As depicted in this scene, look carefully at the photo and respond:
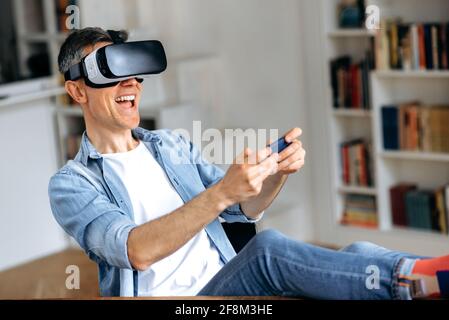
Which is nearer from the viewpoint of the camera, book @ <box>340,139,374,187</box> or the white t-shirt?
the white t-shirt

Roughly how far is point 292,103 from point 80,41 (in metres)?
1.77

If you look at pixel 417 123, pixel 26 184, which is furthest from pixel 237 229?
pixel 26 184

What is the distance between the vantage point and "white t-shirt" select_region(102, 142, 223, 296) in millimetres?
1512

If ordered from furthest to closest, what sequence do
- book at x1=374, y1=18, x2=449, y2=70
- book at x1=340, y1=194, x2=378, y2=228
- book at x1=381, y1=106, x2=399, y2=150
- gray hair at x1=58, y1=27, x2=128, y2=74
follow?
book at x1=340, y1=194, x2=378, y2=228 < book at x1=381, y1=106, x2=399, y2=150 < book at x1=374, y1=18, x2=449, y2=70 < gray hair at x1=58, y1=27, x2=128, y2=74

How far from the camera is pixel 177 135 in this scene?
162 centimetres

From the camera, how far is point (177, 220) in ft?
4.51

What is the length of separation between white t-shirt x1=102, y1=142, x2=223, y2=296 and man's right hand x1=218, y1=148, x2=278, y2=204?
0.69ft

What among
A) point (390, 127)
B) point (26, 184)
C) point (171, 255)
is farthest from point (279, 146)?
point (26, 184)

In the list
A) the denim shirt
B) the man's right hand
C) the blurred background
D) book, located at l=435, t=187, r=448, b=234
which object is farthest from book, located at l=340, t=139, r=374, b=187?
the man's right hand

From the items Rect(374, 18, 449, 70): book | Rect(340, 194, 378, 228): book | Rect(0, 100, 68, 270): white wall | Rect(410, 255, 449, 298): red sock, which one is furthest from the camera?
Rect(0, 100, 68, 270): white wall

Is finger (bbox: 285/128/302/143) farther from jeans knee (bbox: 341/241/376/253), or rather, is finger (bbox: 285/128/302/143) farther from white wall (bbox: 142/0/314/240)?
white wall (bbox: 142/0/314/240)

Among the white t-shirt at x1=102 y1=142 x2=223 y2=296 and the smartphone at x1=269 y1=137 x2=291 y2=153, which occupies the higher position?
the smartphone at x1=269 y1=137 x2=291 y2=153

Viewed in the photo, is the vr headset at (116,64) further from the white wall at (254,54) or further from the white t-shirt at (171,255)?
the white wall at (254,54)
